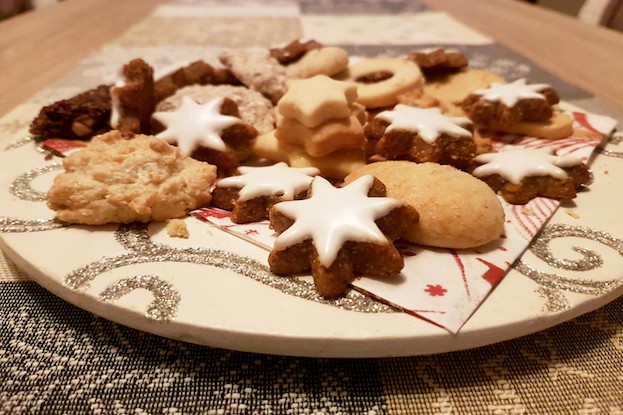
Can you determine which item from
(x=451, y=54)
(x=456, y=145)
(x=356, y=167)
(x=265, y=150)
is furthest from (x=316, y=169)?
(x=451, y=54)

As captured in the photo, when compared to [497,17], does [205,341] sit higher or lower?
higher

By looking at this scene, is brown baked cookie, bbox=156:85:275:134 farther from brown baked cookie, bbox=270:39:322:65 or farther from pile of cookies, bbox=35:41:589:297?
brown baked cookie, bbox=270:39:322:65

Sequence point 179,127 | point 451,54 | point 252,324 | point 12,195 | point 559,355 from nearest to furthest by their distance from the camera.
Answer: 1. point 252,324
2. point 559,355
3. point 12,195
4. point 179,127
5. point 451,54

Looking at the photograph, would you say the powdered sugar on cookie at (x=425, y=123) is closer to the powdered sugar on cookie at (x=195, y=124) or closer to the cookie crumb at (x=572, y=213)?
the cookie crumb at (x=572, y=213)

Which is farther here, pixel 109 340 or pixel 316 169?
pixel 316 169

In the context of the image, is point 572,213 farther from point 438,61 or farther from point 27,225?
point 27,225

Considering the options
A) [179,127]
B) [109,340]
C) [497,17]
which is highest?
[179,127]

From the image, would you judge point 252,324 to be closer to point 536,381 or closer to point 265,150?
point 536,381
